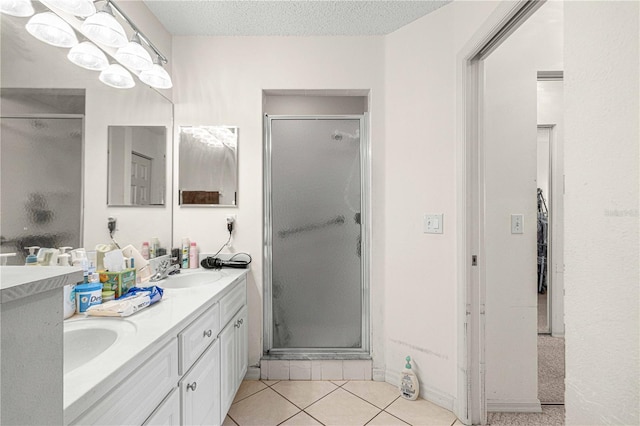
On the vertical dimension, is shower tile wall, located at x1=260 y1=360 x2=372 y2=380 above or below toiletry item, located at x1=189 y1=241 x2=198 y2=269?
below

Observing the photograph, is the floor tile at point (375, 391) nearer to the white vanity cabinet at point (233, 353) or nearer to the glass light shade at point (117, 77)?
the white vanity cabinet at point (233, 353)

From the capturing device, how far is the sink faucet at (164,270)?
1.73 metres

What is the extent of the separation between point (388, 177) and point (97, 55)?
70.3 inches

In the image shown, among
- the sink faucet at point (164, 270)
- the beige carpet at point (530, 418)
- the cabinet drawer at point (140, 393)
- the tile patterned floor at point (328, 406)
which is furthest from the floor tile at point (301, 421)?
the sink faucet at point (164, 270)

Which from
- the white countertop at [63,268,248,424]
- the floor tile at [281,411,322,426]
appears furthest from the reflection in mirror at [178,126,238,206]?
the floor tile at [281,411,322,426]

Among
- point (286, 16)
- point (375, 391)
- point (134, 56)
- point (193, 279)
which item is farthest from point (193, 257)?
point (286, 16)

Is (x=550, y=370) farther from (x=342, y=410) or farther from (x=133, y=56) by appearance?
(x=133, y=56)

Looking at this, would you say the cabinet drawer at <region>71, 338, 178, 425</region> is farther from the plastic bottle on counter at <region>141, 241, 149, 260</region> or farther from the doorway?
the doorway

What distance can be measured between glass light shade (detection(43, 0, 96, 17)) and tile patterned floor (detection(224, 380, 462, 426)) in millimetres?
2183

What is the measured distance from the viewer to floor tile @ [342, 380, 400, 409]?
5.92ft

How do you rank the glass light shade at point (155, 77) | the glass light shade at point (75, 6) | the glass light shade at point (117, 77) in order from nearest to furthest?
the glass light shade at point (75, 6) → the glass light shade at point (117, 77) → the glass light shade at point (155, 77)

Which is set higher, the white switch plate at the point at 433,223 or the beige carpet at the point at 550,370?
the white switch plate at the point at 433,223

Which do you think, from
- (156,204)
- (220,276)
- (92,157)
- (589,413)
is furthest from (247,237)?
(589,413)

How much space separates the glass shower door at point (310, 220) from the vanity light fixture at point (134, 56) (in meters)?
0.85
